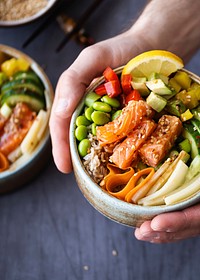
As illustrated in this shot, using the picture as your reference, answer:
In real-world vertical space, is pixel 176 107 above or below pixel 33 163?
above

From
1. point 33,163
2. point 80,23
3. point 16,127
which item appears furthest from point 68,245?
point 80,23

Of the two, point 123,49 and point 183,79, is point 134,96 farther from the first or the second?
point 123,49

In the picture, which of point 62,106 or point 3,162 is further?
point 3,162

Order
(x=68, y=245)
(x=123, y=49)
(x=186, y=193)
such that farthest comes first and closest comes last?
(x=68, y=245)
(x=123, y=49)
(x=186, y=193)

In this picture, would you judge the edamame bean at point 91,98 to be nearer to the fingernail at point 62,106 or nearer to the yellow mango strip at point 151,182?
the fingernail at point 62,106

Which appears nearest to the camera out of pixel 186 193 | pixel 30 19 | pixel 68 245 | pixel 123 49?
pixel 186 193

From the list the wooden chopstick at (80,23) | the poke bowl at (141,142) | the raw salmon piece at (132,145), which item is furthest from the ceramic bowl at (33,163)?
the raw salmon piece at (132,145)
